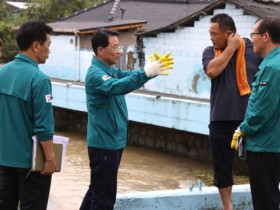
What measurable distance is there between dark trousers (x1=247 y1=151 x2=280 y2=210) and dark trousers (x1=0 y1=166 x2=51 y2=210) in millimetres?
1432

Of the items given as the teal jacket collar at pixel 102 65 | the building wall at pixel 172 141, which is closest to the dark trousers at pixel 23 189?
the teal jacket collar at pixel 102 65

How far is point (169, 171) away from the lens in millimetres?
10594

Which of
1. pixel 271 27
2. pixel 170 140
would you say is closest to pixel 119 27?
pixel 170 140

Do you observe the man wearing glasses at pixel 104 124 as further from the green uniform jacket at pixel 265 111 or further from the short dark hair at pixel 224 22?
the green uniform jacket at pixel 265 111

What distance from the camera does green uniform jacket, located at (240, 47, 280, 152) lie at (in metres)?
3.15

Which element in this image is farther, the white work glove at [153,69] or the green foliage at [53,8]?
the green foliage at [53,8]

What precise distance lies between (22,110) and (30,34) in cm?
51

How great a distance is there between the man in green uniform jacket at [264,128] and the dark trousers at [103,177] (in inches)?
42.6

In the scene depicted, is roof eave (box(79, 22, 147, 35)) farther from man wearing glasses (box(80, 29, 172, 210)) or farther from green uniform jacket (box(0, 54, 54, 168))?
green uniform jacket (box(0, 54, 54, 168))

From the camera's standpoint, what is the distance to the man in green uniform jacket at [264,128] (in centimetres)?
319

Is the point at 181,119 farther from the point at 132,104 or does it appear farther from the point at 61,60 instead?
the point at 61,60

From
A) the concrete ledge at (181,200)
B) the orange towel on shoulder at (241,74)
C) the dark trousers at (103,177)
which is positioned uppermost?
the orange towel on shoulder at (241,74)

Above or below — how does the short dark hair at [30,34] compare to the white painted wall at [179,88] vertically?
above

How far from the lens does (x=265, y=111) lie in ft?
10.4
